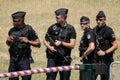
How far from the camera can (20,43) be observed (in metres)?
9.31

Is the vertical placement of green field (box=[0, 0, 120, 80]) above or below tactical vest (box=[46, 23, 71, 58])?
below

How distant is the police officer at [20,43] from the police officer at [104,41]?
1.44 meters

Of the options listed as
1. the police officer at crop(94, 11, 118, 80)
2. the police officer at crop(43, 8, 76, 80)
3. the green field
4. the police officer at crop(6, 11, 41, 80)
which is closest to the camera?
the police officer at crop(6, 11, 41, 80)

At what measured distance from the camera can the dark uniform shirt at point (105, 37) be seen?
9875mm

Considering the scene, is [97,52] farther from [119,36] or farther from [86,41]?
[119,36]

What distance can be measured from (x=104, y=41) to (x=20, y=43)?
73.3 inches

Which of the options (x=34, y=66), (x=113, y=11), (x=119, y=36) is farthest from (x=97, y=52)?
(x=113, y=11)

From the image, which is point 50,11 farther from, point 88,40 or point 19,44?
point 19,44

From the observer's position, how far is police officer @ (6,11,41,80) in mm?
9250

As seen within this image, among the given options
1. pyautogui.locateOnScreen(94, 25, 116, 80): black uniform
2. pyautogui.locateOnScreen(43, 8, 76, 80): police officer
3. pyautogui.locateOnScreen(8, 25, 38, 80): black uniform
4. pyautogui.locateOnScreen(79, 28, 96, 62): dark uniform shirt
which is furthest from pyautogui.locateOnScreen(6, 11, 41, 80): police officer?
pyautogui.locateOnScreen(94, 25, 116, 80): black uniform

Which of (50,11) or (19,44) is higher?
(19,44)

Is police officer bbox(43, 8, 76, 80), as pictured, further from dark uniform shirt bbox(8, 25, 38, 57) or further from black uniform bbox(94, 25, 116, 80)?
→ black uniform bbox(94, 25, 116, 80)

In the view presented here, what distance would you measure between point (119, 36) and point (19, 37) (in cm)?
1347

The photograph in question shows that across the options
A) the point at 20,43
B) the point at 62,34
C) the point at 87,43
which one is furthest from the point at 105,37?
the point at 20,43
